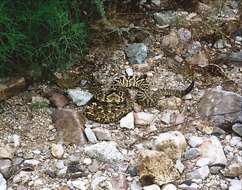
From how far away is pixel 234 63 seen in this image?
3.71 m

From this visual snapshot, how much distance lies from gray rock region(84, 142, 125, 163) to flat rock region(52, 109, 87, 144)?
98 mm

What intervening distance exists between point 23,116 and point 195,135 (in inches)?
38.6

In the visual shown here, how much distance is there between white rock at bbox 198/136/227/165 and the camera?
3.03 metres

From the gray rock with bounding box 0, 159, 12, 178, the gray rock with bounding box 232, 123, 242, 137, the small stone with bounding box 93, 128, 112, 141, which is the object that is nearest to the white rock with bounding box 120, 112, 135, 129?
the small stone with bounding box 93, 128, 112, 141

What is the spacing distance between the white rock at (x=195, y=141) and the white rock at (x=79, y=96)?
0.65m

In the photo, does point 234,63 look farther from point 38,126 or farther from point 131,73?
point 38,126

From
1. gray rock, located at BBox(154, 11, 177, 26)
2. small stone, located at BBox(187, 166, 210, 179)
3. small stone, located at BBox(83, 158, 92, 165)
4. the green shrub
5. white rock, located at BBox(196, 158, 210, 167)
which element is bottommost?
small stone, located at BBox(187, 166, 210, 179)

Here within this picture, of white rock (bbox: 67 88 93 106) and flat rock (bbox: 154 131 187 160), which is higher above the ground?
white rock (bbox: 67 88 93 106)

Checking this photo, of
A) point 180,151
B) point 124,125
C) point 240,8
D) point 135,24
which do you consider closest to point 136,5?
point 135,24

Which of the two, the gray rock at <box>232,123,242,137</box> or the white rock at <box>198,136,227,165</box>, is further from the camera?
the gray rock at <box>232,123,242,137</box>

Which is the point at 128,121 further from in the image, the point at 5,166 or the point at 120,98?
the point at 5,166

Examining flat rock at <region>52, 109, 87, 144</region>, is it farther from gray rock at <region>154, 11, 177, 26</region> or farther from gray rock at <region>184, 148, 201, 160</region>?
gray rock at <region>154, 11, 177, 26</region>

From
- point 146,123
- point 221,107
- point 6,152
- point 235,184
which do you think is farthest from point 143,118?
point 6,152

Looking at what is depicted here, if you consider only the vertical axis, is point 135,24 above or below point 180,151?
above
